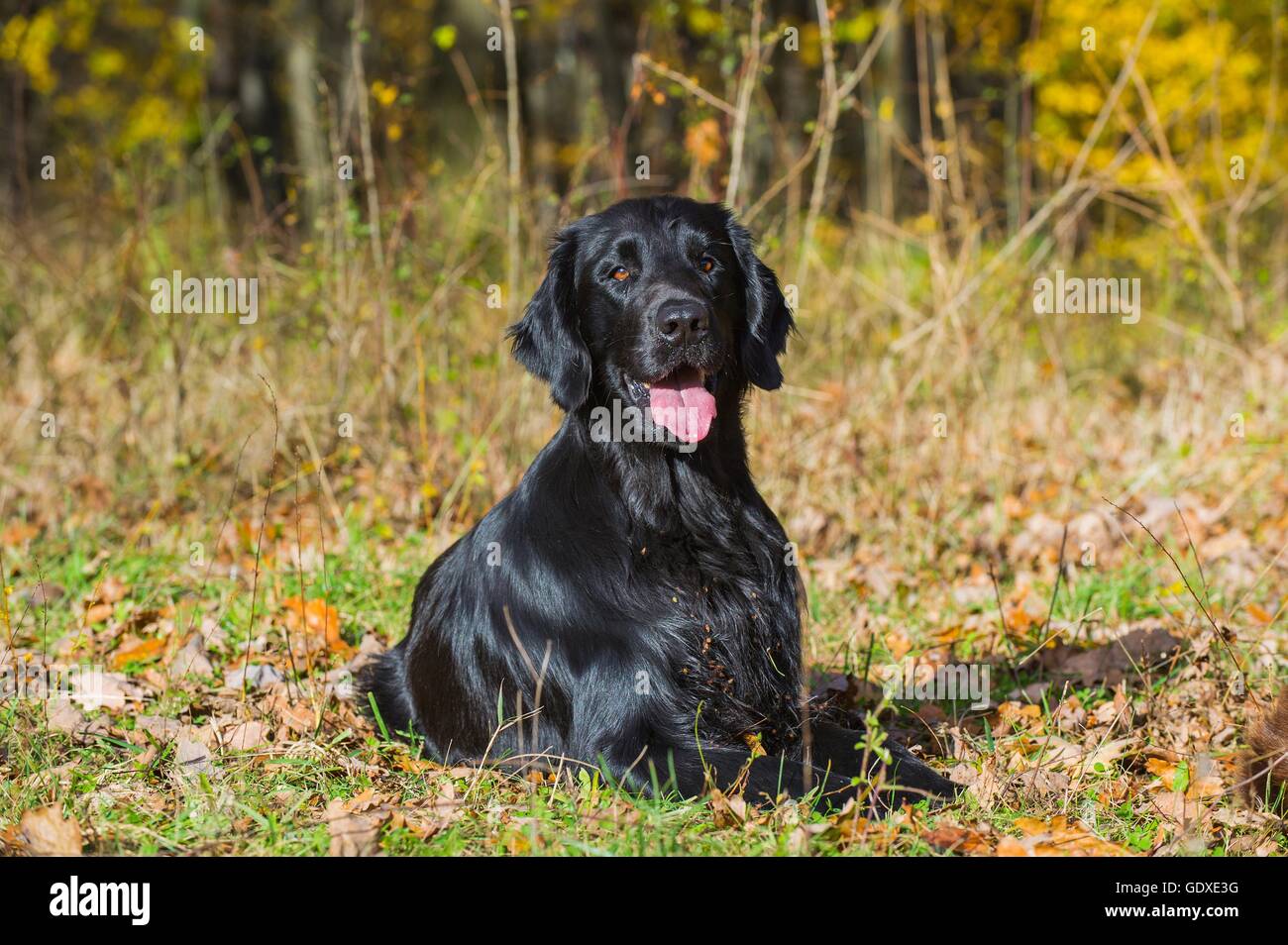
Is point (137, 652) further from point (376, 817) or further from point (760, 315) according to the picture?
point (760, 315)

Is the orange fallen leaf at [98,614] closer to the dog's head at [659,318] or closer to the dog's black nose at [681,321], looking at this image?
the dog's head at [659,318]

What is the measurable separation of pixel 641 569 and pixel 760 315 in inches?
35.0

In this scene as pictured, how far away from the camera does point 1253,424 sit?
661 centimetres

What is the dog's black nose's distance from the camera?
3.37 meters

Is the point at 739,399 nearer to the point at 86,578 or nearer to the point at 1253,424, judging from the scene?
the point at 86,578

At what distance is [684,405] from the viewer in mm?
3473

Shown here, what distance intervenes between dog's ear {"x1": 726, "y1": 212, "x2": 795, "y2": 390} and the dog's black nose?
40 cm

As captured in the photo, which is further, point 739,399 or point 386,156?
point 386,156

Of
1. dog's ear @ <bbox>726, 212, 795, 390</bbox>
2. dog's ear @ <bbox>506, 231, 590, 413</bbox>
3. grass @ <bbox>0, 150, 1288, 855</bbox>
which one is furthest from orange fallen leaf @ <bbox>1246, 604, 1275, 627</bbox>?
dog's ear @ <bbox>506, 231, 590, 413</bbox>

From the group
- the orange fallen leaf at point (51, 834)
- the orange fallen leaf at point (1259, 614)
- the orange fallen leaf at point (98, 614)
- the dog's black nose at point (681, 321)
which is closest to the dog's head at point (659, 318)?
the dog's black nose at point (681, 321)

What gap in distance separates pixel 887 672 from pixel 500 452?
2.30 m

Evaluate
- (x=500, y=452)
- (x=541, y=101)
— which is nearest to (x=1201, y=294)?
(x=500, y=452)

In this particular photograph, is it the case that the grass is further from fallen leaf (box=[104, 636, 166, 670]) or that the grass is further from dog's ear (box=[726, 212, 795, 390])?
dog's ear (box=[726, 212, 795, 390])

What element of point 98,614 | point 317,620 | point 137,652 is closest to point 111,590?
point 98,614
